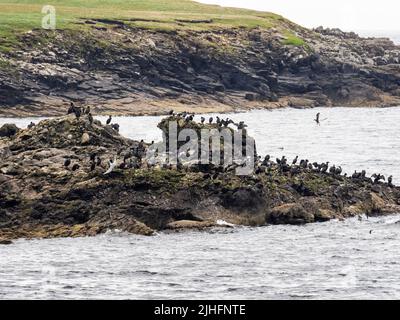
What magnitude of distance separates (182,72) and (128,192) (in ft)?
332

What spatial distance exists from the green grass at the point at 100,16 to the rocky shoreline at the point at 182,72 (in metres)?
2.78

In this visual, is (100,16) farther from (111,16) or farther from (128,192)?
(128,192)

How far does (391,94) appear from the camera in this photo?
566 feet

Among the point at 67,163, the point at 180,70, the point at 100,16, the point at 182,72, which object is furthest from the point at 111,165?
the point at 100,16

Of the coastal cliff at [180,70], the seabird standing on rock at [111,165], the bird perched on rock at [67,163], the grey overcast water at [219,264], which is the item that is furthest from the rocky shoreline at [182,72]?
the grey overcast water at [219,264]

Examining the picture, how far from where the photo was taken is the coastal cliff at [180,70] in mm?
143625

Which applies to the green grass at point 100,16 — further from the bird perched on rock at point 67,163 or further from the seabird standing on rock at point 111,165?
the seabird standing on rock at point 111,165

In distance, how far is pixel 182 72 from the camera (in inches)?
6329

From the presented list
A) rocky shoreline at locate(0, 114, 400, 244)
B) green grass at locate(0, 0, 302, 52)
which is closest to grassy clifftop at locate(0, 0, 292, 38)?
green grass at locate(0, 0, 302, 52)

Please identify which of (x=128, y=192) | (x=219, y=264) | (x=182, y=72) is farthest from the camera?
(x=182, y=72)

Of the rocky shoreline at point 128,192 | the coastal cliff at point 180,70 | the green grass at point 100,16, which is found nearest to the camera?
the rocky shoreline at point 128,192

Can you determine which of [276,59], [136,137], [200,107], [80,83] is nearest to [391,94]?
[276,59]

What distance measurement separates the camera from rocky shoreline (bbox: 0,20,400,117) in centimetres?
14300

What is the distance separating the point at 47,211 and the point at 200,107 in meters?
89.8
